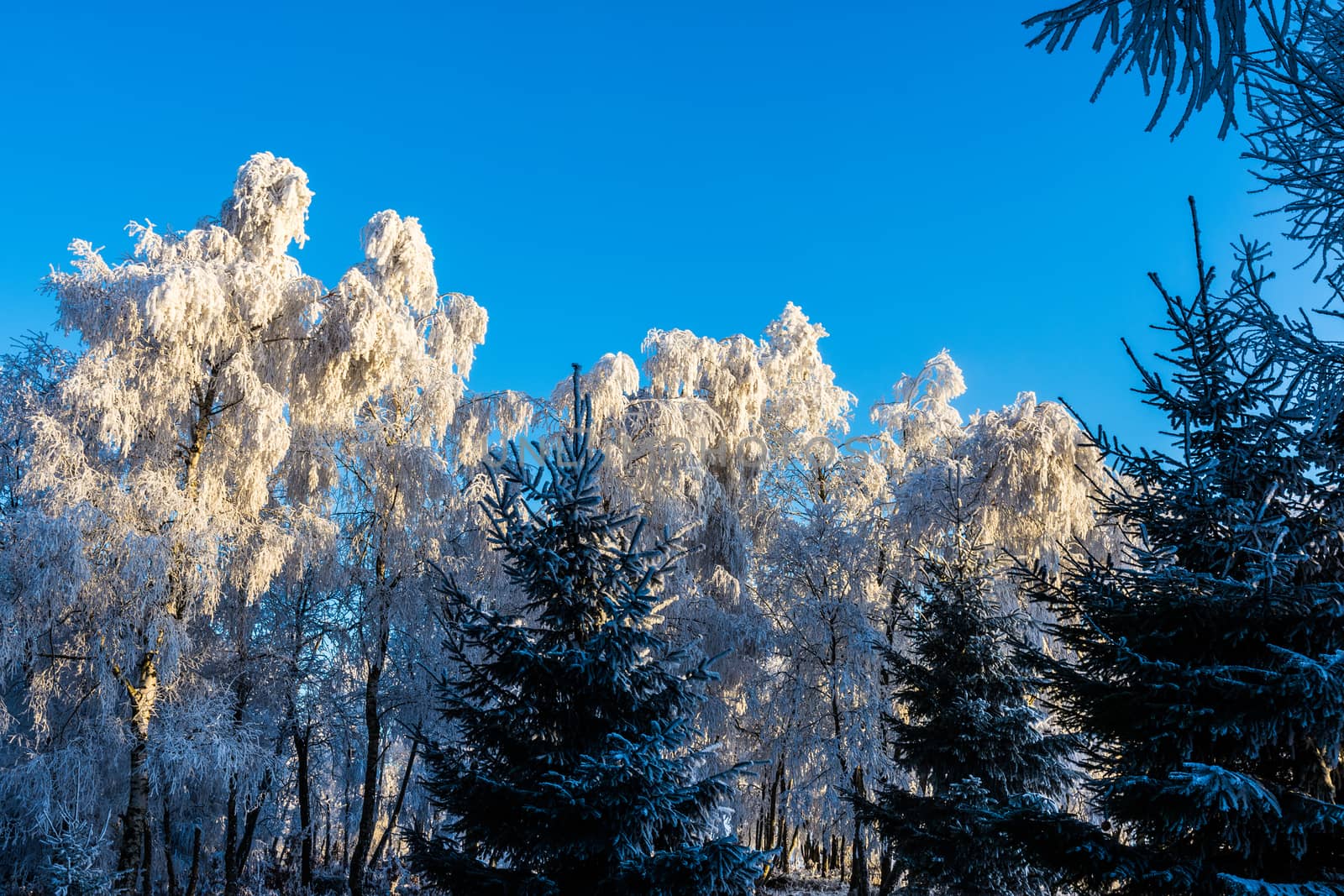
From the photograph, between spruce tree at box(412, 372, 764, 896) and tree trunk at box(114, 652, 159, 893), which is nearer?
spruce tree at box(412, 372, 764, 896)

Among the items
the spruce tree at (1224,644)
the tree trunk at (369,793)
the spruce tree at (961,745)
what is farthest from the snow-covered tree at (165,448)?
the spruce tree at (1224,644)

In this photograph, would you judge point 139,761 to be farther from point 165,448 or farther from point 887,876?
point 887,876

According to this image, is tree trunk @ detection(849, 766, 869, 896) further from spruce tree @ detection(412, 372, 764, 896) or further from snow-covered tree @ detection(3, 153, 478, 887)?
snow-covered tree @ detection(3, 153, 478, 887)

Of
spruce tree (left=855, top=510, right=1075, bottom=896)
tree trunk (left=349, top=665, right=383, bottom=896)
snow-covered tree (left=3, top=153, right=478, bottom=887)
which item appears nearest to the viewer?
spruce tree (left=855, top=510, right=1075, bottom=896)

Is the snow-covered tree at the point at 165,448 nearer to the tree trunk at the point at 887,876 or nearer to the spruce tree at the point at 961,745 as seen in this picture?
the spruce tree at the point at 961,745

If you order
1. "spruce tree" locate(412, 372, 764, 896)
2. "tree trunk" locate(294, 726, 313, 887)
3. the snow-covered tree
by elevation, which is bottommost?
"tree trunk" locate(294, 726, 313, 887)

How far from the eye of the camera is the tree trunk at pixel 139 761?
973 cm

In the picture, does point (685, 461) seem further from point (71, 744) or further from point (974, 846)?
point (71, 744)

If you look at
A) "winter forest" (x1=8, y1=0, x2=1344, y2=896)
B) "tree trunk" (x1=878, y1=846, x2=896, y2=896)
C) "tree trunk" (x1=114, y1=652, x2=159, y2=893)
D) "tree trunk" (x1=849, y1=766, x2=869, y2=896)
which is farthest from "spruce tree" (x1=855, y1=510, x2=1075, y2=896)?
"tree trunk" (x1=114, y1=652, x2=159, y2=893)

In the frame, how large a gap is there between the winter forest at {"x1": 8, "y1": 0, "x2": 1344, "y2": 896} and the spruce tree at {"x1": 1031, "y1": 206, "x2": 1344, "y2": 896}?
0.10 feet

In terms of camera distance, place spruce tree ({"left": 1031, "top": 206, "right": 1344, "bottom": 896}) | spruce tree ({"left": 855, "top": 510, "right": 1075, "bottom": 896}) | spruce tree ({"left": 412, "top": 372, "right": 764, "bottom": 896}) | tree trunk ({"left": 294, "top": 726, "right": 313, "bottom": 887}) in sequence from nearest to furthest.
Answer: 1. spruce tree ({"left": 1031, "top": 206, "right": 1344, "bottom": 896})
2. spruce tree ({"left": 412, "top": 372, "right": 764, "bottom": 896})
3. spruce tree ({"left": 855, "top": 510, "right": 1075, "bottom": 896})
4. tree trunk ({"left": 294, "top": 726, "right": 313, "bottom": 887})

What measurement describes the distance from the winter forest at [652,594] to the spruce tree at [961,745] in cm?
5

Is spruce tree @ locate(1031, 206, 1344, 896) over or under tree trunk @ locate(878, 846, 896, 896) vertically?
over

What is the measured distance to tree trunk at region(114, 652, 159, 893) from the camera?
9.73 m
